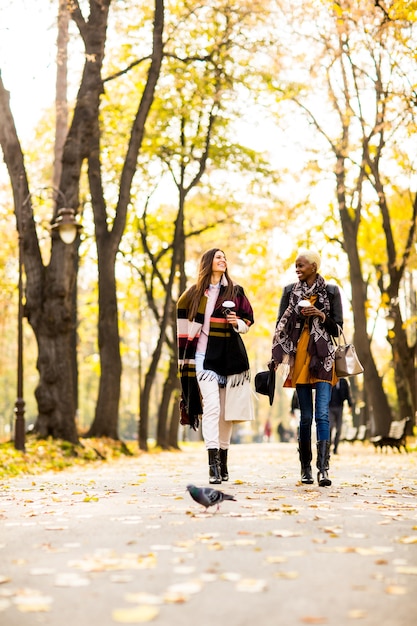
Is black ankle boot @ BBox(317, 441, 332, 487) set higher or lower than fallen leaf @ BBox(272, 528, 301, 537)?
higher

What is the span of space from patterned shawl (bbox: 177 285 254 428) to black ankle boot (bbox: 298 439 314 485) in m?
0.85

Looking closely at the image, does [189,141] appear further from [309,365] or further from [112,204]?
[309,365]

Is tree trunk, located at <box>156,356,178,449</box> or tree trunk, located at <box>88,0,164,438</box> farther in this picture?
tree trunk, located at <box>156,356,178,449</box>

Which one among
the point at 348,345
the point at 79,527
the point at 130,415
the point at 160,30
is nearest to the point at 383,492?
the point at 348,345

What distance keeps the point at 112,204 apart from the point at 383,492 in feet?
70.5

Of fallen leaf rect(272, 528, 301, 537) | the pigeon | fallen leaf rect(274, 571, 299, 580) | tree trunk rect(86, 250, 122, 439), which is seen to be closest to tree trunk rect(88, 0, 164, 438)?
tree trunk rect(86, 250, 122, 439)

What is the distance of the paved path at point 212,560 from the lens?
408 centimetres

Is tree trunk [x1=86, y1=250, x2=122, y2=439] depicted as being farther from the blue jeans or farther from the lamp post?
the blue jeans

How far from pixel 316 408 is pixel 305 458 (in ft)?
1.97

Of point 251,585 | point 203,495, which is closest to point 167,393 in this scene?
point 203,495

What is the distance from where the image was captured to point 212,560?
5.19 m

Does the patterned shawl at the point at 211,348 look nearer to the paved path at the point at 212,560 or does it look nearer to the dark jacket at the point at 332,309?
the dark jacket at the point at 332,309

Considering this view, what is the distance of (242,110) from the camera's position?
2689 centimetres

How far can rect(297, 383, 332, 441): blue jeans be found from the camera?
30.4 feet
